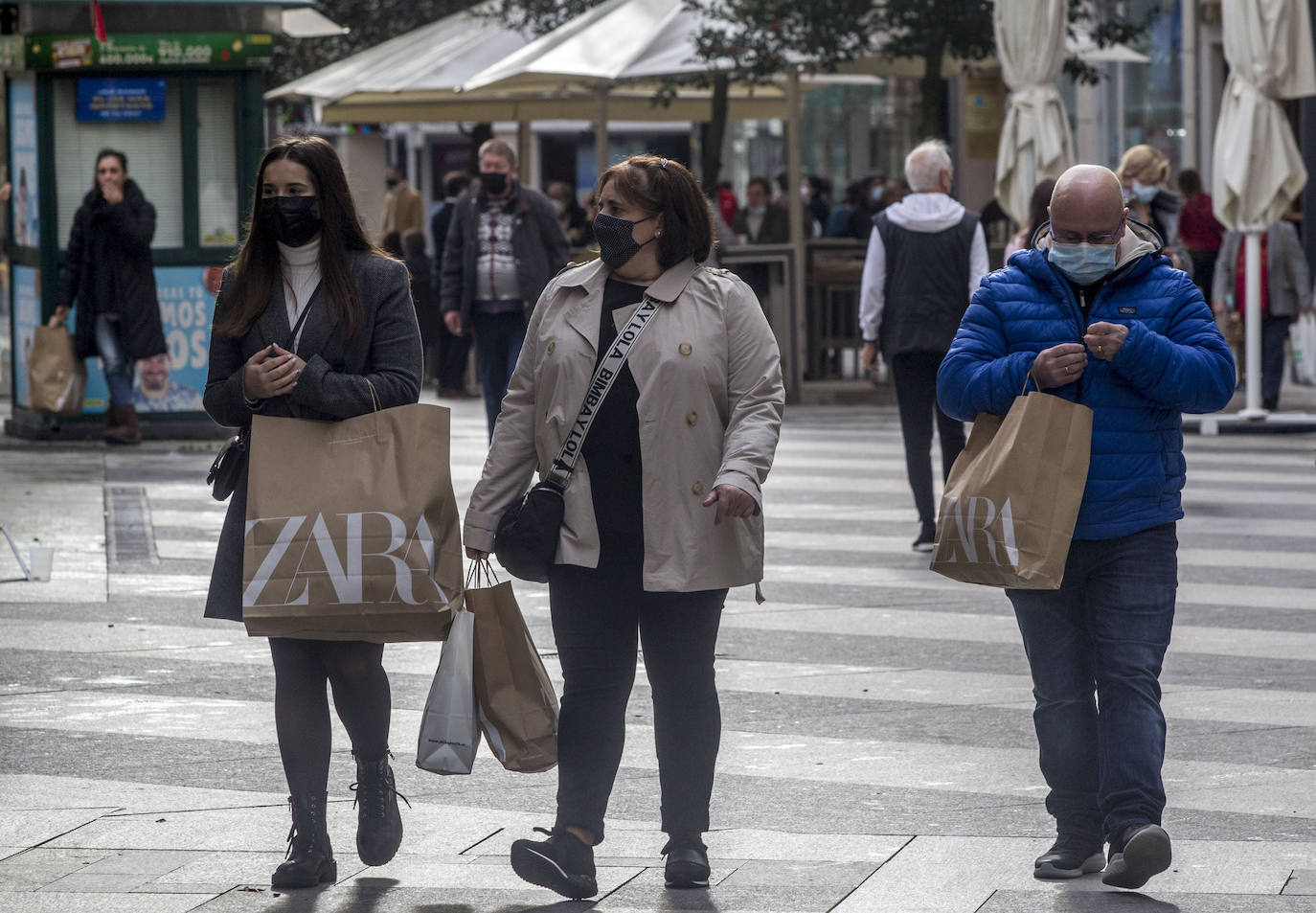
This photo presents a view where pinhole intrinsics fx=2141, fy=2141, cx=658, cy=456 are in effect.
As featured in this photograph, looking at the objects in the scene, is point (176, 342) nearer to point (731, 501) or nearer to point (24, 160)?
point (24, 160)

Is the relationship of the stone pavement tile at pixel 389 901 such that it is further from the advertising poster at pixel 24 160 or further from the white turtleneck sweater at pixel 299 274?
the advertising poster at pixel 24 160

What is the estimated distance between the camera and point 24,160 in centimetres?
1442

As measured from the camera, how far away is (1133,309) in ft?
15.9

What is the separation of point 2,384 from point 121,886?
48.5 feet

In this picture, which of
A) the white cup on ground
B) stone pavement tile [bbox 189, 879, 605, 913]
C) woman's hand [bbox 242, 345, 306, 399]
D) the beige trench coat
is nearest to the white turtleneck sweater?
woman's hand [bbox 242, 345, 306, 399]

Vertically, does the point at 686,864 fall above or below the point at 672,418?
below

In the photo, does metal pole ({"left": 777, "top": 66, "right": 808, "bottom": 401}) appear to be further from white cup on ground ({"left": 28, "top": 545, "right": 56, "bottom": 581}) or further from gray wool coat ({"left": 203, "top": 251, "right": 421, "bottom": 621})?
gray wool coat ({"left": 203, "top": 251, "right": 421, "bottom": 621})

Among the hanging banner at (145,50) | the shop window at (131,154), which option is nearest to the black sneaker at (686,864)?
the hanging banner at (145,50)

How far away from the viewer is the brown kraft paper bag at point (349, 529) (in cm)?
468

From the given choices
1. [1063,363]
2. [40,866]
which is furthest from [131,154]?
[1063,363]

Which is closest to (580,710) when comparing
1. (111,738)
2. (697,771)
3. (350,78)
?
(697,771)

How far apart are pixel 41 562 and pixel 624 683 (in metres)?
4.89

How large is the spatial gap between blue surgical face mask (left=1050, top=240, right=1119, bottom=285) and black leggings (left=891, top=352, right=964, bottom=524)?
15.5ft

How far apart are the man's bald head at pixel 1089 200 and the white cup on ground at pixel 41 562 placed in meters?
5.58
